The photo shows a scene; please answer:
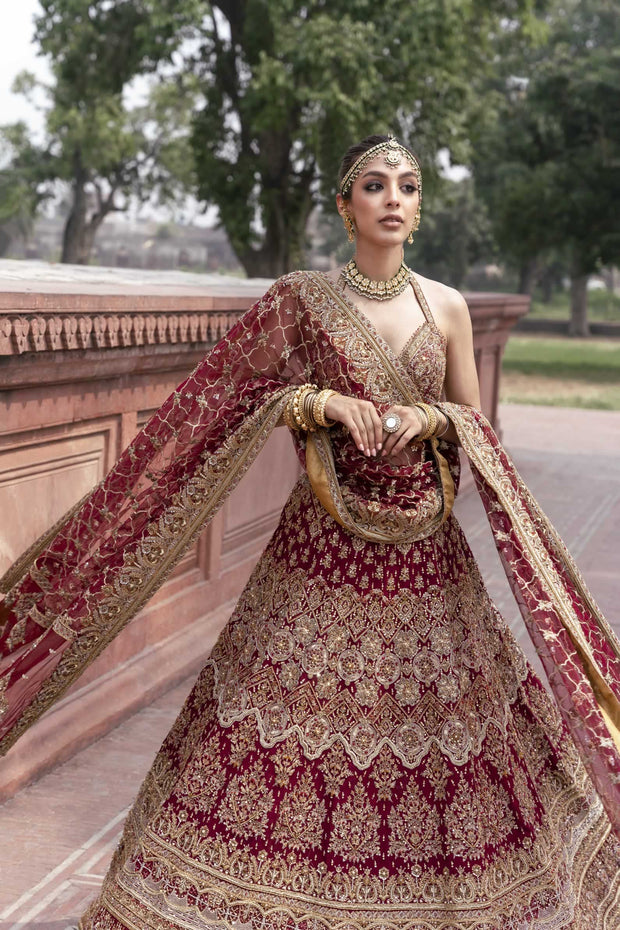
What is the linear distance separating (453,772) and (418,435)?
2.59 ft

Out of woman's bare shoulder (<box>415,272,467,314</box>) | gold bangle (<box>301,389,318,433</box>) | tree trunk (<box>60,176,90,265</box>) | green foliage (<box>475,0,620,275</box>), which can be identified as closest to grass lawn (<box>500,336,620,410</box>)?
green foliage (<box>475,0,620,275</box>)

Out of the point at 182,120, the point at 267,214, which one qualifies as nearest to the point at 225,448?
the point at 267,214

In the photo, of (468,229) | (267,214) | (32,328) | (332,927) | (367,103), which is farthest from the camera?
(468,229)

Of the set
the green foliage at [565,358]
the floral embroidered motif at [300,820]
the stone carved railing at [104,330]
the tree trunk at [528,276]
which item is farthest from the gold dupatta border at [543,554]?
the tree trunk at [528,276]

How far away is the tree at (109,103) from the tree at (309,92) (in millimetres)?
1087

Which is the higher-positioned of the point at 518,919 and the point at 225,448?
the point at 225,448

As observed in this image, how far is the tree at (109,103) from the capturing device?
747 inches

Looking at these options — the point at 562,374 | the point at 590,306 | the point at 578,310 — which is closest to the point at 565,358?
the point at 562,374

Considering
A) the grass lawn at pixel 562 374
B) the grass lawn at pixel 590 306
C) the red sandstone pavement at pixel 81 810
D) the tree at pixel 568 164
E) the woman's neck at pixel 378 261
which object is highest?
the tree at pixel 568 164

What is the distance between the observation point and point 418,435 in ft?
9.03

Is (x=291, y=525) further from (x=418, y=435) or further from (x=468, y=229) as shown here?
(x=468, y=229)

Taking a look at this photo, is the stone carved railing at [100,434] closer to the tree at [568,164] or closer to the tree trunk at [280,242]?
the tree trunk at [280,242]

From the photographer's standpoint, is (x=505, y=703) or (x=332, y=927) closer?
(x=332, y=927)

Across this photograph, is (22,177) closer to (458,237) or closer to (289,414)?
(458,237)
